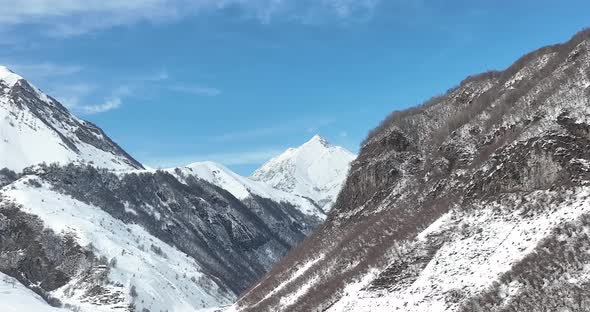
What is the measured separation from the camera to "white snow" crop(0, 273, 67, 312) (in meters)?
99.2

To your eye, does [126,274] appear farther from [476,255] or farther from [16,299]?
[476,255]

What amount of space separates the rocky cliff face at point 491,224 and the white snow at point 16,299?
70.2 m

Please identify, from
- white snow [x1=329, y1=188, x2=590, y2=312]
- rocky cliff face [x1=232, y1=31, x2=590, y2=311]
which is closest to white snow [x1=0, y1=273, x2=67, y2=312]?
rocky cliff face [x1=232, y1=31, x2=590, y2=311]

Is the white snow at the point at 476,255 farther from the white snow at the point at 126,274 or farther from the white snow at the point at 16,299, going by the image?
the white snow at the point at 126,274

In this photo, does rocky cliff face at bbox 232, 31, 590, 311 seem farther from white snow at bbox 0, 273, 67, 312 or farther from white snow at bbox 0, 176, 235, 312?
white snow at bbox 0, 176, 235, 312

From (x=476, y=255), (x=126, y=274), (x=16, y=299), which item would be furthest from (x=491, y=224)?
(x=126, y=274)

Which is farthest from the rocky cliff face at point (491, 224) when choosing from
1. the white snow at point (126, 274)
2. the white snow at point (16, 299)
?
the white snow at point (126, 274)

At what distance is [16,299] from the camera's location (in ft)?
359

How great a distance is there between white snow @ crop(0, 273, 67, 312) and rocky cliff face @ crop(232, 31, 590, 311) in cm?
7025

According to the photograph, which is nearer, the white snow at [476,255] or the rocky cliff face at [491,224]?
the rocky cliff face at [491,224]

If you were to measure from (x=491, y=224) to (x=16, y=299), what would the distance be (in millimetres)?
109985

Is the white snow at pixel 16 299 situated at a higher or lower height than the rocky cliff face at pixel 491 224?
higher

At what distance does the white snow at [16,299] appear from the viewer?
99188mm

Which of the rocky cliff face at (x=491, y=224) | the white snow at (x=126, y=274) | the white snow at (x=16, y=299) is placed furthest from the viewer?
the white snow at (x=126, y=274)
